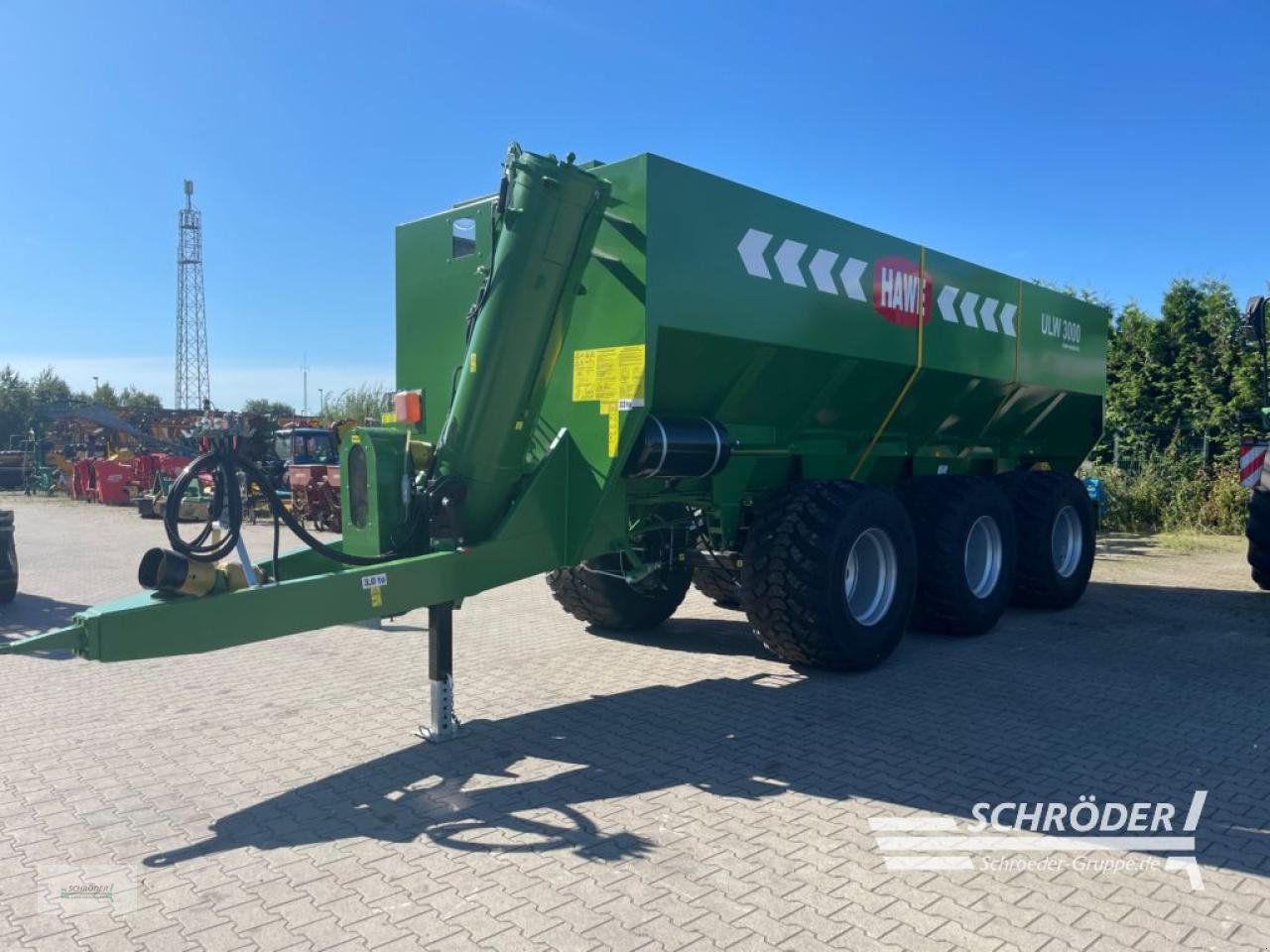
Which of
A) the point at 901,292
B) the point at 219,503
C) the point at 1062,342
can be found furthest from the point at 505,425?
the point at 1062,342

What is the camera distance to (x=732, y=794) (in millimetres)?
4219

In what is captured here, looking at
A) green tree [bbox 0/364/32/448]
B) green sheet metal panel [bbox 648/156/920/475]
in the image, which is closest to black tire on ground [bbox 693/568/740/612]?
green sheet metal panel [bbox 648/156/920/475]

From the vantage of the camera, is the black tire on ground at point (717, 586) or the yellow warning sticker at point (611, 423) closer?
the yellow warning sticker at point (611, 423)

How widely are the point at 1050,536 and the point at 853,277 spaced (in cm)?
381

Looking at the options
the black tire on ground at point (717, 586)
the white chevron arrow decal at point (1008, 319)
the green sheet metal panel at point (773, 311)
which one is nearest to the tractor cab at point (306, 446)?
A: the black tire on ground at point (717, 586)

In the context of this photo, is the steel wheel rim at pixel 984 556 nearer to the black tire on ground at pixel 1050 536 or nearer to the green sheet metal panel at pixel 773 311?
the black tire on ground at pixel 1050 536

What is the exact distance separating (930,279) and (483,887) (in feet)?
18.6

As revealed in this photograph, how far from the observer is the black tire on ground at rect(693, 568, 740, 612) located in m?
7.48

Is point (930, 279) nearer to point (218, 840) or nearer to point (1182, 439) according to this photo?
point (218, 840)

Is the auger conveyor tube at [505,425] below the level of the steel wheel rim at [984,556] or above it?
above

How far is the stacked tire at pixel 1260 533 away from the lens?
933cm

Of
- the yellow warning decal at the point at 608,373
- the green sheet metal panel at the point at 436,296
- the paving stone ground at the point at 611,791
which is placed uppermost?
the green sheet metal panel at the point at 436,296

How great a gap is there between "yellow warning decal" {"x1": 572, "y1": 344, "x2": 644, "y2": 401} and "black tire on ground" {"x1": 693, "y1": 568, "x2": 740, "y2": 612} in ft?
7.25

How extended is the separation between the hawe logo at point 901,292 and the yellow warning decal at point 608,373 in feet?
7.76
